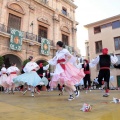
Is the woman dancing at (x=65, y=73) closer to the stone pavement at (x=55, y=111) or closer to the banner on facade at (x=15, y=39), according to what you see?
the stone pavement at (x=55, y=111)

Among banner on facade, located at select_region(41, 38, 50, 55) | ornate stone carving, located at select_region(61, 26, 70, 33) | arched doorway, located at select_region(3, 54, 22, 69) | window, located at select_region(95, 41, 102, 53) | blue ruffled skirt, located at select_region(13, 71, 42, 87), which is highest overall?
ornate stone carving, located at select_region(61, 26, 70, 33)

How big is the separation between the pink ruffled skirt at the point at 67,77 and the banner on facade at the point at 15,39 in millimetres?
10111

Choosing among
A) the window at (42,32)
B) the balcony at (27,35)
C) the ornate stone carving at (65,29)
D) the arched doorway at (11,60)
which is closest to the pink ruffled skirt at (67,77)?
the balcony at (27,35)

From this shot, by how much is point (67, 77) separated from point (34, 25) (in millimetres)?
13378

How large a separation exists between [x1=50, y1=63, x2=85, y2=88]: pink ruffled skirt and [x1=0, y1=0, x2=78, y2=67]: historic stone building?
10.0 metres

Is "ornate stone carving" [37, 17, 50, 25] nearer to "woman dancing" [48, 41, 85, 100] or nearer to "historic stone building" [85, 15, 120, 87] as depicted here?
"historic stone building" [85, 15, 120, 87]

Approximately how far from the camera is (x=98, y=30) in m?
25.0

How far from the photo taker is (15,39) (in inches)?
546

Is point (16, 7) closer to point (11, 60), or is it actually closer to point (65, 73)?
point (11, 60)

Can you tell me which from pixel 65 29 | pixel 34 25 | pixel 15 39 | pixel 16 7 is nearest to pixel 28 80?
pixel 15 39

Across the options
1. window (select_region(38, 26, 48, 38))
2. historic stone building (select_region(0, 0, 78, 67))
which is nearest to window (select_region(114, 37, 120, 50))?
historic stone building (select_region(0, 0, 78, 67))

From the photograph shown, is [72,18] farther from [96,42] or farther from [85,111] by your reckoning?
[85,111]

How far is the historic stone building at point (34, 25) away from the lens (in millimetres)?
14234

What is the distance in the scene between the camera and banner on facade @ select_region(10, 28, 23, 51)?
13749 mm
